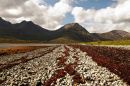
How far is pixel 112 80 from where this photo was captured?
2036 centimetres

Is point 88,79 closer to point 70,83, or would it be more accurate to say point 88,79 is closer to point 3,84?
point 70,83

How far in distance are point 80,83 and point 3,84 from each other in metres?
8.03

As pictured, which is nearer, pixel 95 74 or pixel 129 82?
pixel 129 82

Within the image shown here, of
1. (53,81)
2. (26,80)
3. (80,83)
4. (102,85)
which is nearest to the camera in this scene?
(102,85)

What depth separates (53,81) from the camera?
2192 cm

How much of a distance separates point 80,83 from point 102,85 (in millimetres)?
2391

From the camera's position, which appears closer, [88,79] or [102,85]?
[102,85]

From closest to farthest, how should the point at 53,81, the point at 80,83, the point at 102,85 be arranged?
the point at 102,85 → the point at 80,83 → the point at 53,81

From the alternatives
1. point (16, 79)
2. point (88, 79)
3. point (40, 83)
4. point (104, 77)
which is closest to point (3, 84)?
point (16, 79)

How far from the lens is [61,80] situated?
2212 centimetres

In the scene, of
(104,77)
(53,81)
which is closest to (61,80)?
(53,81)

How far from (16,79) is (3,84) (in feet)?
7.41

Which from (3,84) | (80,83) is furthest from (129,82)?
(3,84)

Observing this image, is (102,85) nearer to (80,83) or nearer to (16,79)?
(80,83)
